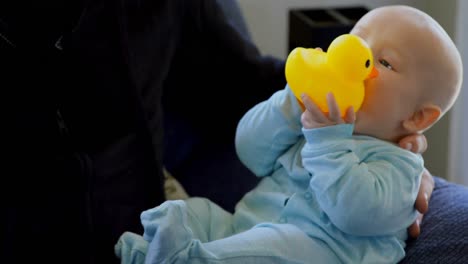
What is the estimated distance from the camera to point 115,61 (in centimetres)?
117

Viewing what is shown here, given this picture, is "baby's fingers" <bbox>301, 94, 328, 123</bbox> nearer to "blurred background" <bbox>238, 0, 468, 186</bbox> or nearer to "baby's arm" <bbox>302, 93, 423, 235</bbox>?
"baby's arm" <bbox>302, 93, 423, 235</bbox>

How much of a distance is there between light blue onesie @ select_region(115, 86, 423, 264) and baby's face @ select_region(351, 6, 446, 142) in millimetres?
49

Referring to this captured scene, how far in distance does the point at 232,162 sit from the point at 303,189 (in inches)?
19.0

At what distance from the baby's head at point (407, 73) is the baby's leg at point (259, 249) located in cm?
19

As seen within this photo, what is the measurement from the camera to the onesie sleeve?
0.94 m

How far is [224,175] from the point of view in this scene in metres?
1.51

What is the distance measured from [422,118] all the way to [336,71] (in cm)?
18

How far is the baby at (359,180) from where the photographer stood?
0.94 metres

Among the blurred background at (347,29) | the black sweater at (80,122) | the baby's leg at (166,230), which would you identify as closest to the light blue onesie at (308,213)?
the baby's leg at (166,230)

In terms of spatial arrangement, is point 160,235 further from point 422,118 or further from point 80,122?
point 422,118

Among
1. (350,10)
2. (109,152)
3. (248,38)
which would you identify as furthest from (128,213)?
(350,10)

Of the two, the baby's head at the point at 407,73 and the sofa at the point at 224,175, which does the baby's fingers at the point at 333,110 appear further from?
the sofa at the point at 224,175

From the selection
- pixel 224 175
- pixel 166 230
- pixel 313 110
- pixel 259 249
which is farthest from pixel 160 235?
pixel 224 175

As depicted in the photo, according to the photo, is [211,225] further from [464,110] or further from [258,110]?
[464,110]
